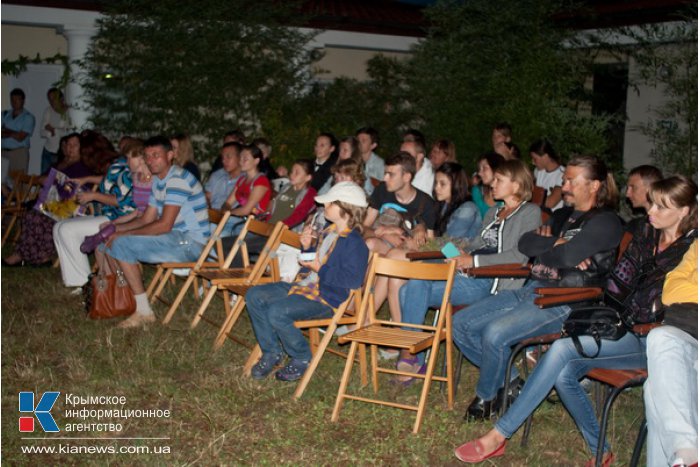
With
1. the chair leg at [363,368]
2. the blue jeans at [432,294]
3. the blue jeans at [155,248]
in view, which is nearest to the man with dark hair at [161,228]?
the blue jeans at [155,248]

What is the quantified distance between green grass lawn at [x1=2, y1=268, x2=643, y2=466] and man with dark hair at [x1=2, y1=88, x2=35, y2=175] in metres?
6.79

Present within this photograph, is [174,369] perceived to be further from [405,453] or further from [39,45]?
[39,45]

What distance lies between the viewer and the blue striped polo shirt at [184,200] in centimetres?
670

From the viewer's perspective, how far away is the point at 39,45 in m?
14.8

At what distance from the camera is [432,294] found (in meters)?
5.15

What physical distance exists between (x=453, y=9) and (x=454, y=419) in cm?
684

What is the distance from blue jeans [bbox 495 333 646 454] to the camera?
388 cm

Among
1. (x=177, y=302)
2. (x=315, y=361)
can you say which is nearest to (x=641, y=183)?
(x=315, y=361)

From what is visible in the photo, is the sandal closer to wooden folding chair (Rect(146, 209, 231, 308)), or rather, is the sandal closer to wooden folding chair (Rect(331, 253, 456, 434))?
wooden folding chair (Rect(331, 253, 456, 434))

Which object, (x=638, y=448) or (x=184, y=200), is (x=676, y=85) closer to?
(x=184, y=200)

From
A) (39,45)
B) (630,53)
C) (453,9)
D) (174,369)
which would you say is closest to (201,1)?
(453,9)

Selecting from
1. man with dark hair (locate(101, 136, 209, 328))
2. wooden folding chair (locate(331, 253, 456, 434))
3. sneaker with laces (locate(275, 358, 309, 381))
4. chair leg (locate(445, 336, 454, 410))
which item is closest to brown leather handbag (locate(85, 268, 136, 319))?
man with dark hair (locate(101, 136, 209, 328))

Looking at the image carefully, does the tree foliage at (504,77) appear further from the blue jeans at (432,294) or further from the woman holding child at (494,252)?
the blue jeans at (432,294)

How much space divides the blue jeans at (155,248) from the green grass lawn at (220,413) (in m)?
0.64
